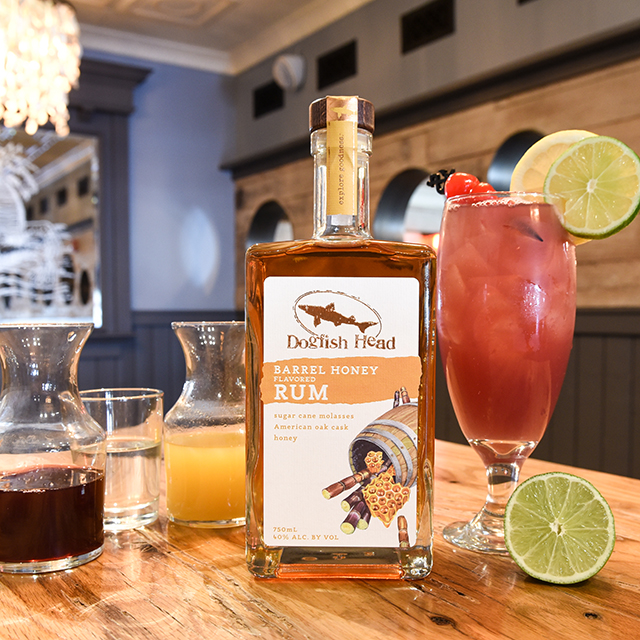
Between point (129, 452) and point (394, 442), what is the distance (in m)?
0.27

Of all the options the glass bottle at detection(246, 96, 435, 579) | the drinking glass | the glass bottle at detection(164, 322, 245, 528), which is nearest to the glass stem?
the drinking glass

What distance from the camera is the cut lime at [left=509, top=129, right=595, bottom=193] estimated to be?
0.62 meters

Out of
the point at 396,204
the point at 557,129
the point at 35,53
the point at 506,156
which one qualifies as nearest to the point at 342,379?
the point at 35,53

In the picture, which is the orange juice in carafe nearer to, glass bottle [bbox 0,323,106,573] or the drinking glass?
glass bottle [bbox 0,323,106,573]

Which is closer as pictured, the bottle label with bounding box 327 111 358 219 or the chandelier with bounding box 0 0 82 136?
the bottle label with bounding box 327 111 358 219

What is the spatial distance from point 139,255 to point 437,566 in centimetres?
399

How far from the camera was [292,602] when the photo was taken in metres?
0.45

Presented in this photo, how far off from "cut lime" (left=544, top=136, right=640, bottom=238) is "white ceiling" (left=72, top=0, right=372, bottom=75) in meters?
3.34

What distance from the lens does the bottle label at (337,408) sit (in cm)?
51

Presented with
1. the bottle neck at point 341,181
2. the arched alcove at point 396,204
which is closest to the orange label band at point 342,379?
the bottle neck at point 341,181

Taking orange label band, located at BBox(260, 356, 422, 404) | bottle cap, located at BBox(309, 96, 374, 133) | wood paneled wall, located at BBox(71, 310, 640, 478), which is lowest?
wood paneled wall, located at BBox(71, 310, 640, 478)

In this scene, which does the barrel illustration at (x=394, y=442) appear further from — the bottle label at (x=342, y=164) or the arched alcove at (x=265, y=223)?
the arched alcove at (x=265, y=223)

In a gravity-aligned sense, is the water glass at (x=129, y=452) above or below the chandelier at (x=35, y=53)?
below

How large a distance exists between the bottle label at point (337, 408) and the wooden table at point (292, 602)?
0.05 m
